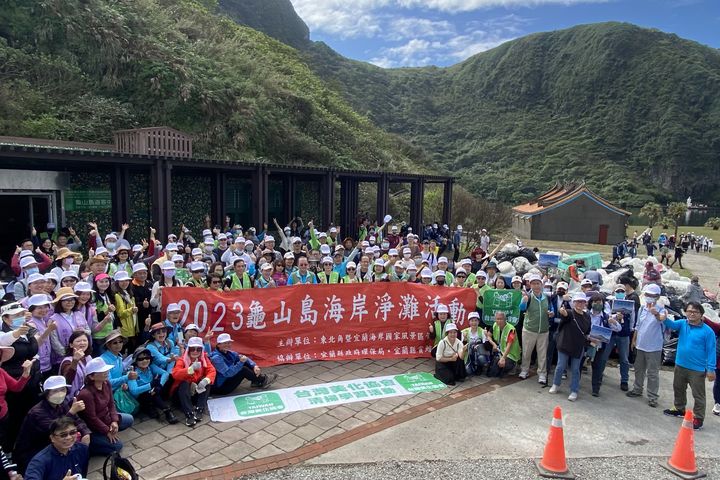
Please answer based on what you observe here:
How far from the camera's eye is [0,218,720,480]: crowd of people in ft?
16.1

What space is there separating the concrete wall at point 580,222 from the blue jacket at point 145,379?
51655 millimetres

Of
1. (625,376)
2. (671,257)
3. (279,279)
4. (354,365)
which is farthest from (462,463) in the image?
(671,257)

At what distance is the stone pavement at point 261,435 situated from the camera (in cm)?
529

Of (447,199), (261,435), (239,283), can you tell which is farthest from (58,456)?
(447,199)

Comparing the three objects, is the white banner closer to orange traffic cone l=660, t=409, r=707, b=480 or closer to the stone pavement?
the stone pavement

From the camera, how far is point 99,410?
5.22m

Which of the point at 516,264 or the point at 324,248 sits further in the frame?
the point at 516,264

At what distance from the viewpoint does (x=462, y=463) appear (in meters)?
5.50

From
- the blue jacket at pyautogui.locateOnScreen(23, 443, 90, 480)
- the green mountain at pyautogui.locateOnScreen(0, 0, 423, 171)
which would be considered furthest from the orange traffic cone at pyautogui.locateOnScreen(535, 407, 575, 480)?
the green mountain at pyautogui.locateOnScreen(0, 0, 423, 171)

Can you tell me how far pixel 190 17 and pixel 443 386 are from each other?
3419 cm

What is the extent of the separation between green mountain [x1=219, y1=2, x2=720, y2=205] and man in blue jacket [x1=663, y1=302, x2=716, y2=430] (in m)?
81.2

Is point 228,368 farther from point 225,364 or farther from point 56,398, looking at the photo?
point 56,398

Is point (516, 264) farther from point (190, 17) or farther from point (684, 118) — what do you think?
point (684, 118)

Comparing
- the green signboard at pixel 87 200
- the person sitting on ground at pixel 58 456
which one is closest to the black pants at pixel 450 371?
the person sitting on ground at pixel 58 456
